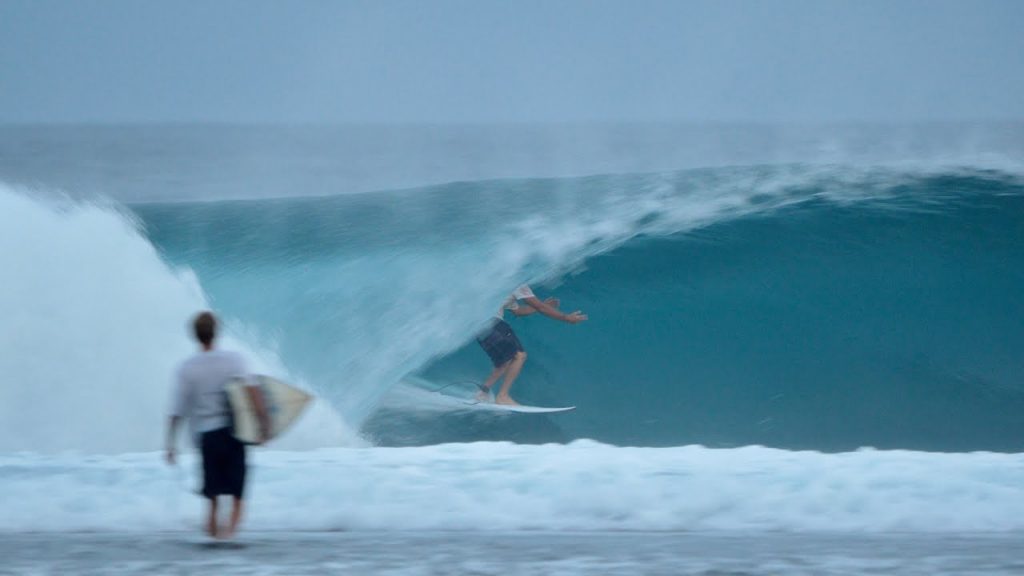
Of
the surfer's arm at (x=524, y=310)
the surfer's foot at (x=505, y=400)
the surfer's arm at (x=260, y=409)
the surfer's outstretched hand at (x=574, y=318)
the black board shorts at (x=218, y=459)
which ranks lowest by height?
the black board shorts at (x=218, y=459)

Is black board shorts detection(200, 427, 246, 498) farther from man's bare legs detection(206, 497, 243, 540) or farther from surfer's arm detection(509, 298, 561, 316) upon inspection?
surfer's arm detection(509, 298, 561, 316)

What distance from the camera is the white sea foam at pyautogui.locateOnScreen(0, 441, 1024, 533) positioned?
498 cm

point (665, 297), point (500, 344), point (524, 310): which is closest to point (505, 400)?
point (500, 344)

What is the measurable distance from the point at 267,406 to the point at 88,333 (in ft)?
12.9

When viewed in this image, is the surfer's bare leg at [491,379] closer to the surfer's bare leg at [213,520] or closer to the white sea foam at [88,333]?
the white sea foam at [88,333]

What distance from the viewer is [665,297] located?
27.8ft

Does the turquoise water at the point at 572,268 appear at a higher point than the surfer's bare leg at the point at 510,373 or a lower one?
higher

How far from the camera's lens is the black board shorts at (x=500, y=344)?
766 centimetres

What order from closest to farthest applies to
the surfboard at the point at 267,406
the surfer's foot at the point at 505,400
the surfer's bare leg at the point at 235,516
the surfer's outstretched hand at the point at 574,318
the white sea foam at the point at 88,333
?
1. the surfboard at the point at 267,406
2. the surfer's bare leg at the point at 235,516
3. the white sea foam at the point at 88,333
4. the surfer's foot at the point at 505,400
5. the surfer's outstretched hand at the point at 574,318

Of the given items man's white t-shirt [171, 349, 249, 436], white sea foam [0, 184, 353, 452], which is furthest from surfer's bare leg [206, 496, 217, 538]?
white sea foam [0, 184, 353, 452]

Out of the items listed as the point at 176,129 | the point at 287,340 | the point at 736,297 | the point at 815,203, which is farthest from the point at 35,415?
the point at 815,203

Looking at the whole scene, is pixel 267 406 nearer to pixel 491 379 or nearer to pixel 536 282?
pixel 491 379

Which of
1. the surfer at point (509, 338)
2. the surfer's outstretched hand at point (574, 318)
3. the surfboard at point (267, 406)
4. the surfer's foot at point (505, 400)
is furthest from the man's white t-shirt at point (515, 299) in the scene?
the surfboard at point (267, 406)

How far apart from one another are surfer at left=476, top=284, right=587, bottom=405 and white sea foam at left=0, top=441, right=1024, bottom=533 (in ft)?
5.92
